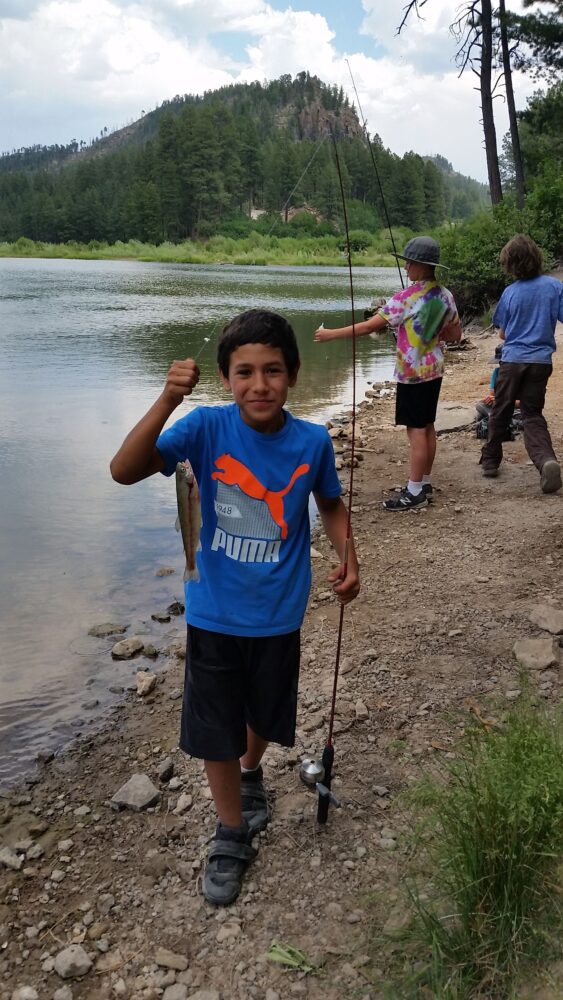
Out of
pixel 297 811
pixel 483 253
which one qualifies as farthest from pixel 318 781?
pixel 483 253

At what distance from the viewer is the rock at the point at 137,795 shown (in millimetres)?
3059

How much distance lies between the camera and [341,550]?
276 cm

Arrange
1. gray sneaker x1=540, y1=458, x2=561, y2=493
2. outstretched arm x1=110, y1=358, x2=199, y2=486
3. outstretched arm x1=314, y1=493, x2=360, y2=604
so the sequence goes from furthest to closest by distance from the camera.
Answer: gray sneaker x1=540, y1=458, x2=561, y2=493, outstretched arm x1=314, y1=493, x2=360, y2=604, outstretched arm x1=110, y1=358, x2=199, y2=486

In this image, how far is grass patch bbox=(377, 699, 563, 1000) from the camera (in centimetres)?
187

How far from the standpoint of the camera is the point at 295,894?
2.52 metres

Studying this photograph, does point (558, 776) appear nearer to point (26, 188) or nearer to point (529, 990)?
point (529, 990)

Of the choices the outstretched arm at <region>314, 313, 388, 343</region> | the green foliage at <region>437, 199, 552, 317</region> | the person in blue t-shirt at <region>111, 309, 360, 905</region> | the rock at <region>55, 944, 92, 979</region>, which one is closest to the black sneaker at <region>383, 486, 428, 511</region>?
the outstretched arm at <region>314, 313, 388, 343</region>

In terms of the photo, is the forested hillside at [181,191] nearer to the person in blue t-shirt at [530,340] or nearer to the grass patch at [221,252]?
the grass patch at [221,252]

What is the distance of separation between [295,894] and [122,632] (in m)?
2.67

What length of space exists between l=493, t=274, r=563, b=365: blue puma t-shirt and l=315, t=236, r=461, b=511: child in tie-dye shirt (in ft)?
1.72

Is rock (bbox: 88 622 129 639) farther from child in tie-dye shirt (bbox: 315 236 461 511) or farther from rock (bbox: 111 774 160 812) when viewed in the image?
child in tie-dye shirt (bbox: 315 236 461 511)

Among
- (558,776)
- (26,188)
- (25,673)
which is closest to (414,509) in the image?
(25,673)

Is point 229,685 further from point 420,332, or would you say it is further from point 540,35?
point 540,35

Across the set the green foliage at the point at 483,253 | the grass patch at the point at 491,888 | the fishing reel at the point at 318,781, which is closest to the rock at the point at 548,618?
the fishing reel at the point at 318,781
